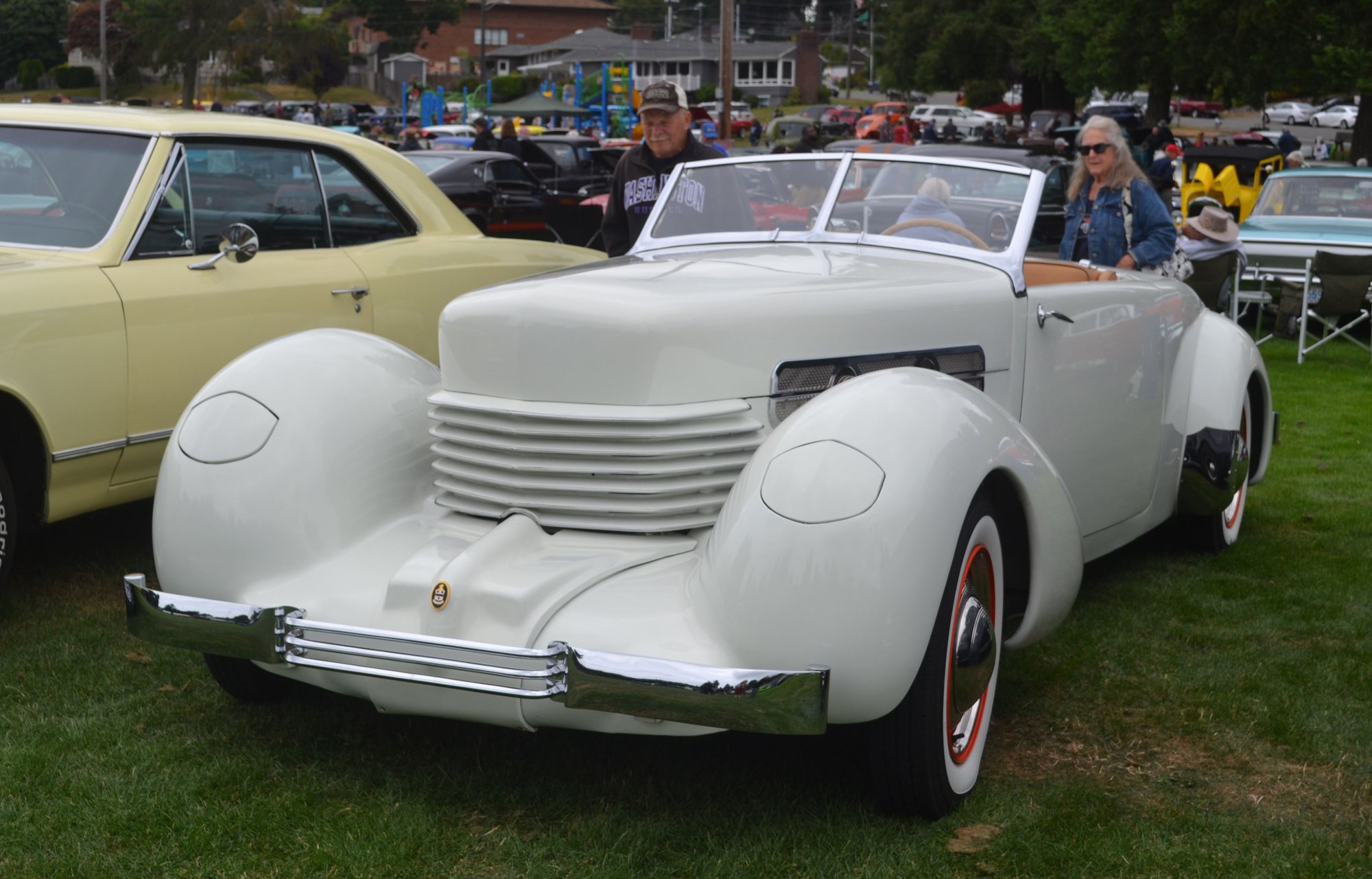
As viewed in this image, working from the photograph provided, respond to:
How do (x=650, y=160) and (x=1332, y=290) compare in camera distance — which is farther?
(x=1332, y=290)

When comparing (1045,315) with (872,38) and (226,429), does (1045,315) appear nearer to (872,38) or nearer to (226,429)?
(226,429)

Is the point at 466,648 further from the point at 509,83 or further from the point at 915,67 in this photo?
the point at 509,83

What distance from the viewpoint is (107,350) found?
471 centimetres

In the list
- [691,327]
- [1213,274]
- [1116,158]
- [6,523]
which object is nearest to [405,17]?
[1213,274]

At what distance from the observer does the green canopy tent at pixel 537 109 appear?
56625 mm

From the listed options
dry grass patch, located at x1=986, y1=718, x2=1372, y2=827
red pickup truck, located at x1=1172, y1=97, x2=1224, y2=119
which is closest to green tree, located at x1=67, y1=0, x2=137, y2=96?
red pickup truck, located at x1=1172, y1=97, x2=1224, y2=119

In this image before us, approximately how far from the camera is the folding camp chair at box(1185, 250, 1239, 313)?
1084cm

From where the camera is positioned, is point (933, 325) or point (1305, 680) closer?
point (933, 325)

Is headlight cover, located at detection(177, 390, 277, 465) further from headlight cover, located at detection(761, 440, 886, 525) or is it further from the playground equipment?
the playground equipment

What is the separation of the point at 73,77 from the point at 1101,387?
281ft

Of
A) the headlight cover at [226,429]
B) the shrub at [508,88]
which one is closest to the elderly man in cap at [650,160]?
the headlight cover at [226,429]

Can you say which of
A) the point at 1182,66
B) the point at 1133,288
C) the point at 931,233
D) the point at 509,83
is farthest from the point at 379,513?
the point at 509,83

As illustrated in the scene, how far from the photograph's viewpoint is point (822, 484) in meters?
2.99

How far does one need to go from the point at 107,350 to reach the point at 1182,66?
30.4 metres
